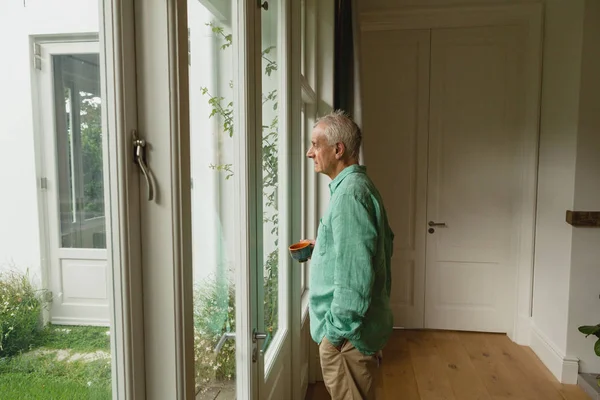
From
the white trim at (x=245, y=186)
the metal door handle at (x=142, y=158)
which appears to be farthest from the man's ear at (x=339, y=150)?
the metal door handle at (x=142, y=158)

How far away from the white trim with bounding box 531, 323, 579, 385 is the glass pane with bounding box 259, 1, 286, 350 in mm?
2189

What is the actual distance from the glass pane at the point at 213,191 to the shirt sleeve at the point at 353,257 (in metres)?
0.39

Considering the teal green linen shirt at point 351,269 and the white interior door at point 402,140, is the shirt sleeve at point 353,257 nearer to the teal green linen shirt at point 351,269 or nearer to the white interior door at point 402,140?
the teal green linen shirt at point 351,269

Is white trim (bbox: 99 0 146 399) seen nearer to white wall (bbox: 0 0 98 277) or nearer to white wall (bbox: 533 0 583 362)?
white wall (bbox: 0 0 98 277)

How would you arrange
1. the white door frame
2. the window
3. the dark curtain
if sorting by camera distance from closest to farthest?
the window
the dark curtain
the white door frame

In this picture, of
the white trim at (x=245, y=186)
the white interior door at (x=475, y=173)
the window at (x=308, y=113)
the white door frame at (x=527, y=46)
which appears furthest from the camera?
the white interior door at (x=475, y=173)

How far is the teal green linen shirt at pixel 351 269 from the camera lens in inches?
54.6

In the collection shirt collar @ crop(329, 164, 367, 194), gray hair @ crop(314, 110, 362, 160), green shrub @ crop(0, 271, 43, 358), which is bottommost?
green shrub @ crop(0, 271, 43, 358)

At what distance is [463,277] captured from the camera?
3.56m

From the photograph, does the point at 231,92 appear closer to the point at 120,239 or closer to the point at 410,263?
the point at 120,239

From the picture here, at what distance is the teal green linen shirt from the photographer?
139 centimetres

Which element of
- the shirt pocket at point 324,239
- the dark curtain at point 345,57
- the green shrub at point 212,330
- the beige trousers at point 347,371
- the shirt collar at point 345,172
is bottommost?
the beige trousers at point 347,371

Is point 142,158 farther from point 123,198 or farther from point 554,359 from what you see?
point 554,359

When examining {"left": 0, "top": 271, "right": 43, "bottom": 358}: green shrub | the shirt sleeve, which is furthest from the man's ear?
{"left": 0, "top": 271, "right": 43, "bottom": 358}: green shrub
